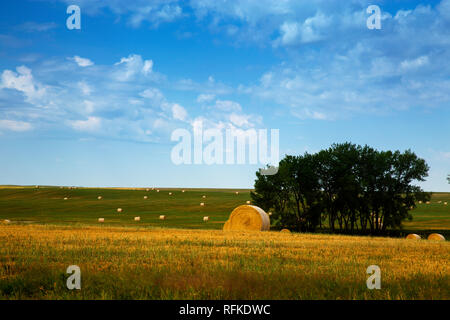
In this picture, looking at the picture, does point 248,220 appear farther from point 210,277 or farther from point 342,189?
point 210,277

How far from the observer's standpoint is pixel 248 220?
1506 inches

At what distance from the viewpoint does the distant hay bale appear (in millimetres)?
37719

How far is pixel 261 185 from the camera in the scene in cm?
5069

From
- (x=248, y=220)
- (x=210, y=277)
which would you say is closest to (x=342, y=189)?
(x=248, y=220)

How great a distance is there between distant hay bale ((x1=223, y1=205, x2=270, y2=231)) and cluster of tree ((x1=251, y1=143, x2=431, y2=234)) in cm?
1133

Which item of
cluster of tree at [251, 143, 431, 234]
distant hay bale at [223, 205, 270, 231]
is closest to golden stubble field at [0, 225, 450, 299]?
distant hay bale at [223, 205, 270, 231]

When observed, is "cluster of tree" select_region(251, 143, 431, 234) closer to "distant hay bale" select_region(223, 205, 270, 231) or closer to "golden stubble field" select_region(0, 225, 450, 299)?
"distant hay bale" select_region(223, 205, 270, 231)

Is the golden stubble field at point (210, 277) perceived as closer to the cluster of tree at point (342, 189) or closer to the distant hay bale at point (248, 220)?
the distant hay bale at point (248, 220)

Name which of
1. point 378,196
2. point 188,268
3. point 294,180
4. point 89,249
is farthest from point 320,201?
point 188,268

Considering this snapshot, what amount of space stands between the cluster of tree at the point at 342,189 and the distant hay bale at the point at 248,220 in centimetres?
1133

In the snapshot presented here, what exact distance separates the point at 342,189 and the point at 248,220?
52.8 feet

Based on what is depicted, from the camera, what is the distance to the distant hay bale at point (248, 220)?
37.7 metres

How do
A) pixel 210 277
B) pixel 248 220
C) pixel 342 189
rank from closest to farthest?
pixel 210 277, pixel 248 220, pixel 342 189
